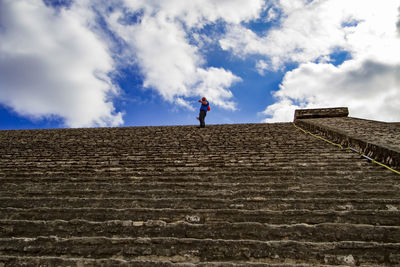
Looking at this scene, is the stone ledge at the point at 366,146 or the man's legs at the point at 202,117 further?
the man's legs at the point at 202,117

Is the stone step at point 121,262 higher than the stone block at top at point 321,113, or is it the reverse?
the stone block at top at point 321,113

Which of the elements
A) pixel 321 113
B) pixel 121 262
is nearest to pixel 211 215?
pixel 121 262

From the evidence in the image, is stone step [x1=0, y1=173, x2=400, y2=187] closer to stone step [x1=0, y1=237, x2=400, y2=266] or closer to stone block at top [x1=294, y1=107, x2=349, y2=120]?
stone step [x1=0, y1=237, x2=400, y2=266]

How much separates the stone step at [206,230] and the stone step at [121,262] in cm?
28

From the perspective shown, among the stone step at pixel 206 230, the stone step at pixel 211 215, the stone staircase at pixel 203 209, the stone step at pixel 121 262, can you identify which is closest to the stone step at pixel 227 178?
the stone staircase at pixel 203 209

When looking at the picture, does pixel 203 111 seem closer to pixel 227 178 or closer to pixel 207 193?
pixel 227 178

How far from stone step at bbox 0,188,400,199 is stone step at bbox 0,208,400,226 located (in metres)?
0.35

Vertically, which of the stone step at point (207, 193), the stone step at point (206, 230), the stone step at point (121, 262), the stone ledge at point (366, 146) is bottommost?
the stone step at point (121, 262)

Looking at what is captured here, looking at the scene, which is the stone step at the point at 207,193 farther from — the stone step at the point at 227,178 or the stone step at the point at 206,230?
the stone step at the point at 206,230

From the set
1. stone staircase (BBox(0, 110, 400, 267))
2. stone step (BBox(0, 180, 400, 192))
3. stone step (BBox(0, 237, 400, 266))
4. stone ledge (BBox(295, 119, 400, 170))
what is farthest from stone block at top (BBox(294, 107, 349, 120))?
stone step (BBox(0, 237, 400, 266))

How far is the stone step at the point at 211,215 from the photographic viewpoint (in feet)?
7.32

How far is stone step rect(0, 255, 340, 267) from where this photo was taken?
179cm

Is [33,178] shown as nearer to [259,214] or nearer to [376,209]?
[259,214]

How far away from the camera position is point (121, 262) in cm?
185
